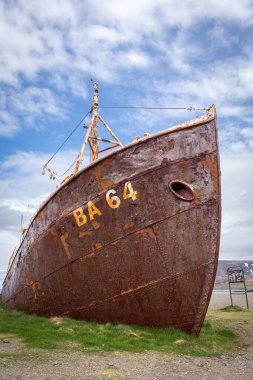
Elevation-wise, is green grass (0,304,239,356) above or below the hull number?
below

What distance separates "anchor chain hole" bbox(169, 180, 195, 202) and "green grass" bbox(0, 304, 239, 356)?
2.50 meters

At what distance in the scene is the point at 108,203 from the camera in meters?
6.73

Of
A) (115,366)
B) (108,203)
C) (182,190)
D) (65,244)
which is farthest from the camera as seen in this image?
(65,244)

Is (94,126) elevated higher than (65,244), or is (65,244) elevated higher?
(94,126)

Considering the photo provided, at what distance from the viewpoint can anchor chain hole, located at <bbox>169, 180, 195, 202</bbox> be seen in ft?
21.1

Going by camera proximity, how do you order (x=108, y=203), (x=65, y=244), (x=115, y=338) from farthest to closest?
(x=65, y=244) < (x=108, y=203) < (x=115, y=338)

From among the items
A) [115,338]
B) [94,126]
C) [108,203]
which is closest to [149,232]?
[108,203]

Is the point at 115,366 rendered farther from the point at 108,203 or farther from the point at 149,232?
the point at 108,203

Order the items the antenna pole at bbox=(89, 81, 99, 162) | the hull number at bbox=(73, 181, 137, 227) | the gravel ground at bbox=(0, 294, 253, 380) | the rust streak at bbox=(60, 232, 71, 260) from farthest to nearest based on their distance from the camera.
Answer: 1. the antenna pole at bbox=(89, 81, 99, 162)
2. the rust streak at bbox=(60, 232, 71, 260)
3. the hull number at bbox=(73, 181, 137, 227)
4. the gravel ground at bbox=(0, 294, 253, 380)

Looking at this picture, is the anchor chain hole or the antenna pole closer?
the anchor chain hole

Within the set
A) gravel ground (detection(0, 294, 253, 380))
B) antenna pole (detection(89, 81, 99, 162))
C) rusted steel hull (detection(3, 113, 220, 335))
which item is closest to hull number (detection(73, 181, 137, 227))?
rusted steel hull (detection(3, 113, 220, 335))

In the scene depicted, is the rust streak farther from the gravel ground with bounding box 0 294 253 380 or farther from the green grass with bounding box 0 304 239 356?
the gravel ground with bounding box 0 294 253 380

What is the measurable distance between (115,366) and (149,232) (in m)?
2.48

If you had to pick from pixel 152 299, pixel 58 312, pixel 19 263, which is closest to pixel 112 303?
pixel 152 299
